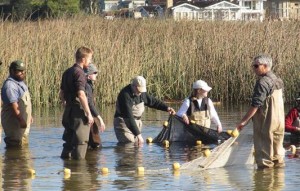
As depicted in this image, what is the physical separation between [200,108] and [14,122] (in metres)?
3.23

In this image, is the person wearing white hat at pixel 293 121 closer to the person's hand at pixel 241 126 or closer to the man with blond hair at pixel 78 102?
the person's hand at pixel 241 126

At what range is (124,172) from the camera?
49.2 ft

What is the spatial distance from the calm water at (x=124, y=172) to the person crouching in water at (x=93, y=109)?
0.69 feet

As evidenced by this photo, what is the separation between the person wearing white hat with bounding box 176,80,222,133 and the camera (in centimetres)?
1825

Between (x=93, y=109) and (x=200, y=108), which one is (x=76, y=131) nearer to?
(x=93, y=109)

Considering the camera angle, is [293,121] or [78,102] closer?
[78,102]

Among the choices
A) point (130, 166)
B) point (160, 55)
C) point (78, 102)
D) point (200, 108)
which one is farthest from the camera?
point (160, 55)

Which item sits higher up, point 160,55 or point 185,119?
point 160,55

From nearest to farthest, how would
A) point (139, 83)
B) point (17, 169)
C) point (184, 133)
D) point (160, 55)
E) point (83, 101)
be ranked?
1. point (83, 101)
2. point (17, 169)
3. point (139, 83)
4. point (184, 133)
5. point (160, 55)

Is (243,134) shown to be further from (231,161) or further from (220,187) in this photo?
(220,187)

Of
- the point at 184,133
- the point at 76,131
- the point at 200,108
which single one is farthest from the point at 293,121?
the point at 76,131

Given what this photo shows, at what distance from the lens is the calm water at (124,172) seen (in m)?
13.7

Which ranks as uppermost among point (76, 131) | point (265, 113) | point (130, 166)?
point (265, 113)

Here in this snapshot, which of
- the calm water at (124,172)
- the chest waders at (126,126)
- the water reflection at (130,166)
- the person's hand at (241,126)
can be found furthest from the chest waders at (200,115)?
the person's hand at (241,126)
